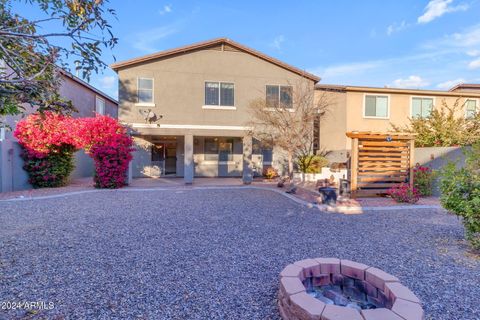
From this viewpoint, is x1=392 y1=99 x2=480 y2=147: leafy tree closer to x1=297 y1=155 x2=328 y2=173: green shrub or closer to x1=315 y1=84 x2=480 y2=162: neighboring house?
x1=315 y1=84 x2=480 y2=162: neighboring house

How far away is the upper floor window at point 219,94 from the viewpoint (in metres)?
14.7

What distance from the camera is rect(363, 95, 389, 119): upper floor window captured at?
16625 millimetres

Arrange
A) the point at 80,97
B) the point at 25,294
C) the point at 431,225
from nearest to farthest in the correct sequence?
the point at 25,294
the point at 431,225
the point at 80,97

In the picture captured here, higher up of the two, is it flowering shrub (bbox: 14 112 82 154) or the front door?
flowering shrub (bbox: 14 112 82 154)

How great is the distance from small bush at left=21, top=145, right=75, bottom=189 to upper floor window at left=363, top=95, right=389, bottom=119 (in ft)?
58.5

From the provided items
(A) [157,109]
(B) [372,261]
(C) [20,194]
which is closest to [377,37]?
(A) [157,109]

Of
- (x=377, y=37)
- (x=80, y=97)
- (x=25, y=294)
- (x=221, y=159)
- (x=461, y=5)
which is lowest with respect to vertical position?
(x=25, y=294)

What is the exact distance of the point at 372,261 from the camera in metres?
4.35

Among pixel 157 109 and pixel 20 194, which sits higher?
pixel 157 109

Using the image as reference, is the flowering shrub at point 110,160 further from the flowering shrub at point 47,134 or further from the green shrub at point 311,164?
the green shrub at point 311,164

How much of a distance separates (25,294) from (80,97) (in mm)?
16639

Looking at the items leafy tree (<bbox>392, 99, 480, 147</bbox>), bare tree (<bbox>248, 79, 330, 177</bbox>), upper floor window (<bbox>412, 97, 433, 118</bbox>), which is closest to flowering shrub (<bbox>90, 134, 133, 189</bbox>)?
bare tree (<bbox>248, 79, 330, 177</bbox>)

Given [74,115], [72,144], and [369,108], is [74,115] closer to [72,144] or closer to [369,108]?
[72,144]

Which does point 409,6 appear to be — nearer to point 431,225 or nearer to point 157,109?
point 431,225
